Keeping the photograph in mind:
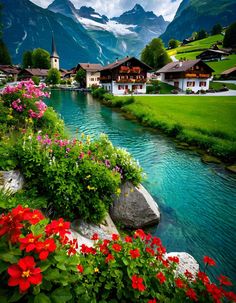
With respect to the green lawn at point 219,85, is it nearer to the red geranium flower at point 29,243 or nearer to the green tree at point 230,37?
the green tree at point 230,37

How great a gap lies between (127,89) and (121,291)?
61.8 m

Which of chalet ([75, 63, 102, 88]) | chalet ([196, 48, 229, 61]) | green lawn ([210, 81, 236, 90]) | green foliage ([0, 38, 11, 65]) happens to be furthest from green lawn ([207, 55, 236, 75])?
green foliage ([0, 38, 11, 65])

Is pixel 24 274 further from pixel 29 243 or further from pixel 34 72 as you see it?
pixel 34 72

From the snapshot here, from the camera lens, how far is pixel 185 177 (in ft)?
41.2

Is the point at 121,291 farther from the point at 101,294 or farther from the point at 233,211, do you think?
the point at 233,211

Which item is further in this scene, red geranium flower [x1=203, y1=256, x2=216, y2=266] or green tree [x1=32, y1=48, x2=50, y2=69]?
green tree [x1=32, y1=48, x2=50, y2=69]

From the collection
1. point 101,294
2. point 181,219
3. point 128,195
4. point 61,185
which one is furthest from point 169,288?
point 181,219

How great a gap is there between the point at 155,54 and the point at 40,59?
254ft

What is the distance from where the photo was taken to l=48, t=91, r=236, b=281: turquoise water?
24.1 feet

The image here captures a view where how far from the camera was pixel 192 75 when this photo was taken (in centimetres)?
6100

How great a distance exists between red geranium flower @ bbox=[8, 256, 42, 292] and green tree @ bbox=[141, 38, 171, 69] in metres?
94.1

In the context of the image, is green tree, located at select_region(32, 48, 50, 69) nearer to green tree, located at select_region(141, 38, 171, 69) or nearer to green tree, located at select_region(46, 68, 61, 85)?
green tree, located at select_region(46, 68, 61, 85)

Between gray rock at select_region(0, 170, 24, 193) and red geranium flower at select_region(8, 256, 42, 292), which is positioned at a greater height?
red geranium flower at select_region(8, 256, 42, 292)

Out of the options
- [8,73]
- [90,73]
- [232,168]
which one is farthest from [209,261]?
[8,73]
